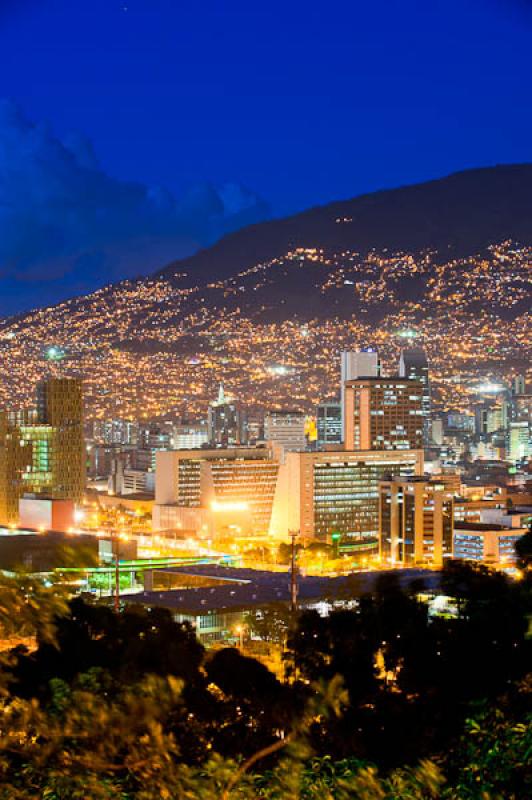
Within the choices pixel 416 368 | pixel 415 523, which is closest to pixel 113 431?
pixel 416 368

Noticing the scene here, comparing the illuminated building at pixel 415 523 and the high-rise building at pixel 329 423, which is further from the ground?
the high-rise building at pixel 329 423

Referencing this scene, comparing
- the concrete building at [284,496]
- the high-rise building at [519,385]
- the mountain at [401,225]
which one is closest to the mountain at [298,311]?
the mountain at [401,225]

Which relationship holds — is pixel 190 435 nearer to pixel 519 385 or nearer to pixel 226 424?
pixel 226 424

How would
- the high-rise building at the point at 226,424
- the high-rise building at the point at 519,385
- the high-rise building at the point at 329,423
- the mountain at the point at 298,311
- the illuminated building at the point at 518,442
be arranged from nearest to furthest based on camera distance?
the high-rise building at the point at 329,423 → the high-rise building at the point at 226,424 → the illuminated building at the point at 518,442 → the mountain at the point at 298,311 → the high-rise building at the point at 519,385

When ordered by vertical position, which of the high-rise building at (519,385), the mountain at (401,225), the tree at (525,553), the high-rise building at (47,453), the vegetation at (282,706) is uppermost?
the mountain at (401,225)

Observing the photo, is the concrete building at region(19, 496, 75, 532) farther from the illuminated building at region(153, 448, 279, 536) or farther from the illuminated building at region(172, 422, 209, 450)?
the illuminated building at region(172, 422, 209, 450)

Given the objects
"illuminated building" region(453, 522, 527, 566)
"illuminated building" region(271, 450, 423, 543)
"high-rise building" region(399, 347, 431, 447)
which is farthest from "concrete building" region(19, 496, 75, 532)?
"high-rise building" region(399, 347, 431, 447)

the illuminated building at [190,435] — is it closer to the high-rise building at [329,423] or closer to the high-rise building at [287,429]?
the high-rise building at [329,423]
